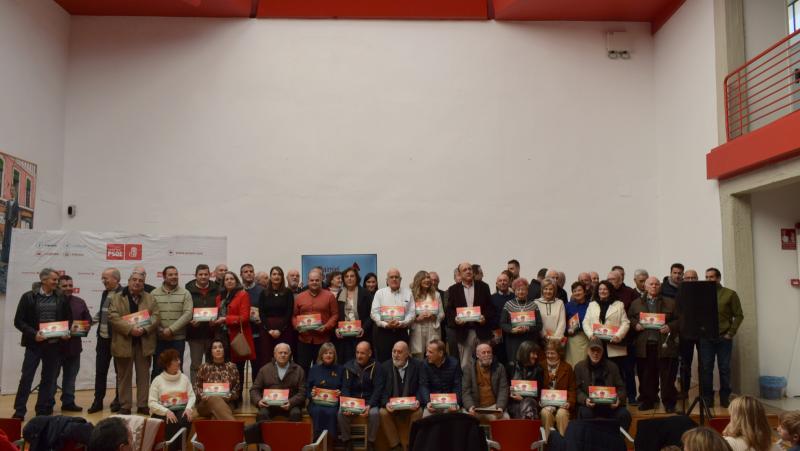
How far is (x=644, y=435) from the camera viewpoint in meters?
4.88

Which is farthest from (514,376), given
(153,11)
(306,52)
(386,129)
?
(153,11)

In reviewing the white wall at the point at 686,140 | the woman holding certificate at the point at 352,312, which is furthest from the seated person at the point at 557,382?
the white wall at the point at 686,140

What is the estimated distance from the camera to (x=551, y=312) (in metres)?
7.57

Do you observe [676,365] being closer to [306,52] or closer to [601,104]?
[601,104]

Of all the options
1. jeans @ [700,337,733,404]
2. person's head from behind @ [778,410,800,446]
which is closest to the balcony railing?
jeans @ [700,337,733,404]

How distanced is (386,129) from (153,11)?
4408 millimetres

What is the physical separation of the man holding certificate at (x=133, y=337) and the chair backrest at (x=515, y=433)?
13.1 ft

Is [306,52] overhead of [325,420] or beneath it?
overhead

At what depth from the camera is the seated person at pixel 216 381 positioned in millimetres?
6883

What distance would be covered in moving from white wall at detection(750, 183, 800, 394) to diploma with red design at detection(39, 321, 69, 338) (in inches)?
333

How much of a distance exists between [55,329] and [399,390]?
12.5ft

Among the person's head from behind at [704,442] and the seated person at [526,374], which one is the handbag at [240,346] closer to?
the seated person at [526,374]

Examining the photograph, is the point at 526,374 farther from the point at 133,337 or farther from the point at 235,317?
the point at 133,337

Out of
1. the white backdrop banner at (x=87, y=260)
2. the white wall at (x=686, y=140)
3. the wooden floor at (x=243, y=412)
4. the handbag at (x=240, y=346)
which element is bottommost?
the wooden floor at (x=243, y=412)
